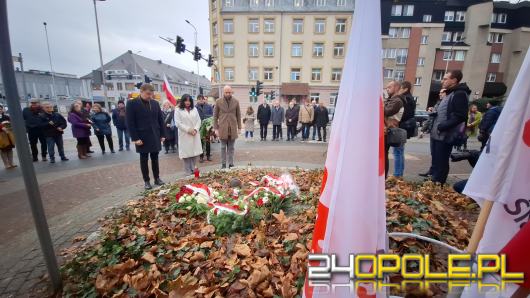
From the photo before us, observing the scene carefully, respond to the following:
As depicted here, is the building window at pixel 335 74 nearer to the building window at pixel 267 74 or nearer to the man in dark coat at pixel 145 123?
the building window at pixel 267 74

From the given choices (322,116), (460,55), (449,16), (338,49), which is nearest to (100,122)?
(322,116)

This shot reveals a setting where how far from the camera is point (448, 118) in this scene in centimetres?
436

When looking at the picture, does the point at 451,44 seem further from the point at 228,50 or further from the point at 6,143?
the point at 6,143

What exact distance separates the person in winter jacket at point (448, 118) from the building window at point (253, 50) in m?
31.3

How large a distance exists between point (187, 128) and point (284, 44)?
30.5m

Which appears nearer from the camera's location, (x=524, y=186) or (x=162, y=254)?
(x=524, y=186)

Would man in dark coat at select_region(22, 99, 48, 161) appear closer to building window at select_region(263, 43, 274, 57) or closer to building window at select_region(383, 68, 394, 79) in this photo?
building window at select_region(263, 43, 274, 57)

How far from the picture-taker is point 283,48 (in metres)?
32.9

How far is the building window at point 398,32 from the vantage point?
32469mm

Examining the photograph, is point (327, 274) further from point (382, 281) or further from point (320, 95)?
point (320, 95)

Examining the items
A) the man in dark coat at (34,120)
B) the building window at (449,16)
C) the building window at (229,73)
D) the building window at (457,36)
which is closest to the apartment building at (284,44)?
the building window at (229,73)

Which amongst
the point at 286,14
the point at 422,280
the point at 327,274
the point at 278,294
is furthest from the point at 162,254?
the point at 286,14

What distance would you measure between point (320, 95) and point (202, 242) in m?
32.6

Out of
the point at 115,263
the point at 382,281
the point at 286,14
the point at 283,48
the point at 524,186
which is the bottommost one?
the point at 115,263
